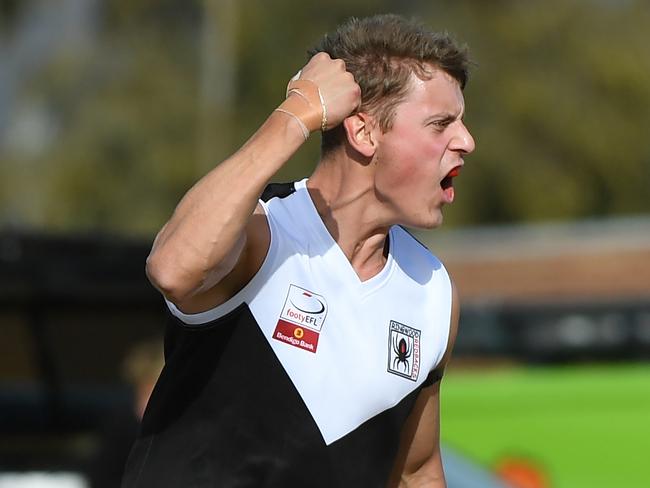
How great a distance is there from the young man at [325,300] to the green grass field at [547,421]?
506 cm

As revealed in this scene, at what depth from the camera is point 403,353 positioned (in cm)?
355

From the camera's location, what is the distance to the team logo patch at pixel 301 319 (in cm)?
339

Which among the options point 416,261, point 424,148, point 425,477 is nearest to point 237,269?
point 424,148

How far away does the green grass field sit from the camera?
8500mm

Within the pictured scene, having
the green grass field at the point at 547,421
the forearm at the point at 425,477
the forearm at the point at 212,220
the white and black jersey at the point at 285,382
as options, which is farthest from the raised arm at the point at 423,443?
the green grass field at the point at 547,421

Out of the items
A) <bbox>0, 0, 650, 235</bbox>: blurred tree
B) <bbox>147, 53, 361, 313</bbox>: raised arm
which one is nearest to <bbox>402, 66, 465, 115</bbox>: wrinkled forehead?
<bbox>147, 53, 361, 313</bbox>: raised arm

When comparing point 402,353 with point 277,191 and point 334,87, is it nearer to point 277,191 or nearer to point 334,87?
point 277,191

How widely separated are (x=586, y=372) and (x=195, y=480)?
5917mm

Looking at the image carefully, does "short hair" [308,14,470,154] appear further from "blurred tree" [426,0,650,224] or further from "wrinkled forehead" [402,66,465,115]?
"blurred tree" [426,0,650,224]

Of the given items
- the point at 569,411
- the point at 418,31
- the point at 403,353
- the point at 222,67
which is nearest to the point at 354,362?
the point at 403,353

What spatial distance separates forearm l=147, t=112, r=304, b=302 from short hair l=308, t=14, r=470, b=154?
16.2 inches

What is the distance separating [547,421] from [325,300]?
17.9 ft

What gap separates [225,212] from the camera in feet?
10.1

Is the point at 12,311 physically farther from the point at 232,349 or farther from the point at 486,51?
the point at 486,51
